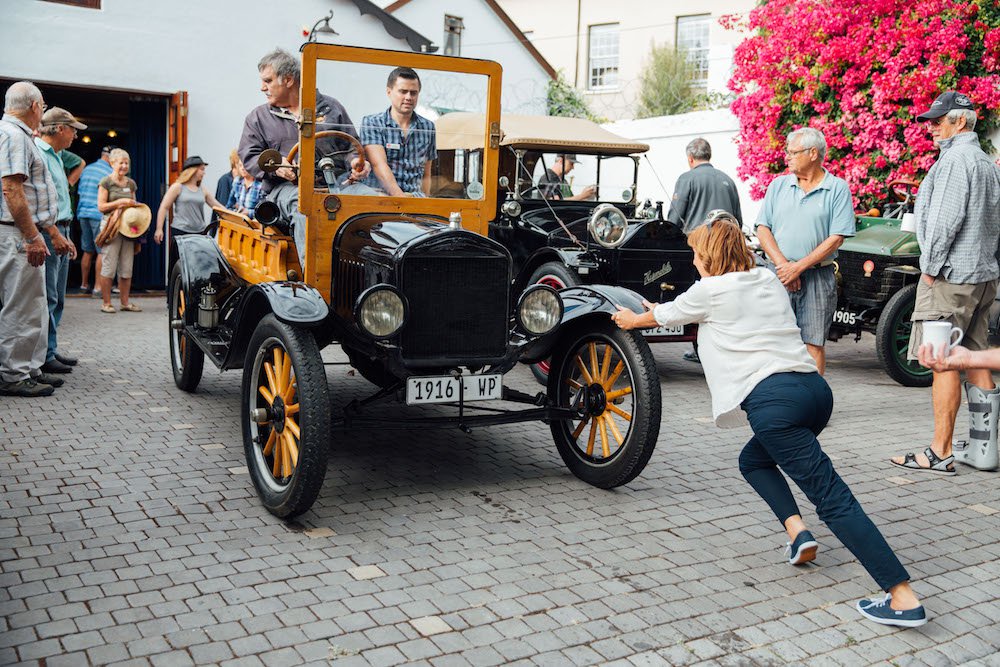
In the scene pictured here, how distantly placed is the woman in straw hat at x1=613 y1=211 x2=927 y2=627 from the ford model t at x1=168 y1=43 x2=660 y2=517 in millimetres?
750

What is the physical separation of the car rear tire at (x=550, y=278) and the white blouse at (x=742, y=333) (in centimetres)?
394

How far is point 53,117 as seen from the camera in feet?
24.2

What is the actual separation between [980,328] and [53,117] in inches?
270

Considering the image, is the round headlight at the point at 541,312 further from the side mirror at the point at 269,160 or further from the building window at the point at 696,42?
the building window at the point at 696,42

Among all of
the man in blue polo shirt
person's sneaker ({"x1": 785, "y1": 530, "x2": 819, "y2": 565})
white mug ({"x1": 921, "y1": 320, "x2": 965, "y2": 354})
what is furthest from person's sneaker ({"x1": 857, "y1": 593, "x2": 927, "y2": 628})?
the man in blue polo shirt

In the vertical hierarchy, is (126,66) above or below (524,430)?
above

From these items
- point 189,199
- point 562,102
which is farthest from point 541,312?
point 562,102

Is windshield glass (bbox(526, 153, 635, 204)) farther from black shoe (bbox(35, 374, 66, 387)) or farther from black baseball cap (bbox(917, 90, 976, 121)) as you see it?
black shoe (bbox(35, 374, 66, 387))

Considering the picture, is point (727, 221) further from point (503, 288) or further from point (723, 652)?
point (723, 652)

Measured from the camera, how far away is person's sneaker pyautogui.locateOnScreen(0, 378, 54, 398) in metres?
6.54

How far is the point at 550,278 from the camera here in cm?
807

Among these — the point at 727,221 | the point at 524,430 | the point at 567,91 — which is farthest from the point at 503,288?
the point at 567,91

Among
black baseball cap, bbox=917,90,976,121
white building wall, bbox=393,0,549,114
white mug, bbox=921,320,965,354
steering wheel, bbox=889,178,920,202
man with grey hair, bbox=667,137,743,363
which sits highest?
white building wall, bbox=393,0,549,114

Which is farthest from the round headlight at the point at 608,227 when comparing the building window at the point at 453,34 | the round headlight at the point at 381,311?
the building window at the point at 453,34
